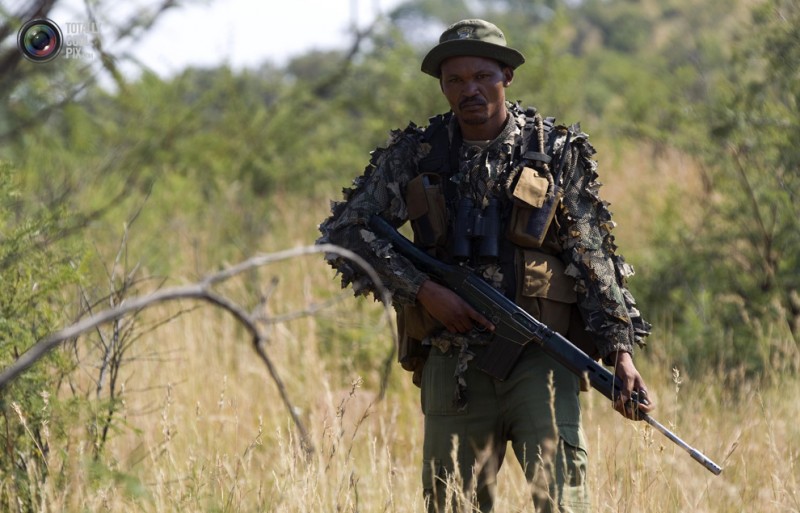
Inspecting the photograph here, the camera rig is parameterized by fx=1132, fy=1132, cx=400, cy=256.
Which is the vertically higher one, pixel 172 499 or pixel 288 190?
pixel 288 190

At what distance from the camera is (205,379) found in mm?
6352

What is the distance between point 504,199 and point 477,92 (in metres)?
0.36

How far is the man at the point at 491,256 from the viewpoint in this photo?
3637mm

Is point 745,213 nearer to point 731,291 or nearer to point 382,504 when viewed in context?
point 731,291

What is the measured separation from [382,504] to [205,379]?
2347 mm

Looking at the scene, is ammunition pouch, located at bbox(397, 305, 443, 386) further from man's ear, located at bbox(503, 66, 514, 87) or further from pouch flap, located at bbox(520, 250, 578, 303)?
man's ear, located at bbox(503, 66, 514, 87)

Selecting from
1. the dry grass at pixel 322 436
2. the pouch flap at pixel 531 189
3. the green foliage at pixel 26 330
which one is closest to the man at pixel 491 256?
the pouch flap at pixel 531 189

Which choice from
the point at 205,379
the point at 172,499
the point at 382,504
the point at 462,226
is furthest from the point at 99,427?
the point at 205,379

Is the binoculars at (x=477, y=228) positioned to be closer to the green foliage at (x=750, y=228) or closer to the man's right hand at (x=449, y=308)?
the man's right hand at (x=449, y=308)

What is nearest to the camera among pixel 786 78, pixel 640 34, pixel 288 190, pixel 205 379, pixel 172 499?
pixel 172 499

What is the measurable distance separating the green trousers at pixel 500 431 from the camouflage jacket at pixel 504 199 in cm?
24

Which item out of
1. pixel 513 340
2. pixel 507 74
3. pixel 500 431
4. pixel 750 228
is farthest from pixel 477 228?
pixel 750 228

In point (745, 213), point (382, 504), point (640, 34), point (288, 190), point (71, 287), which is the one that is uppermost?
point (640, 34)

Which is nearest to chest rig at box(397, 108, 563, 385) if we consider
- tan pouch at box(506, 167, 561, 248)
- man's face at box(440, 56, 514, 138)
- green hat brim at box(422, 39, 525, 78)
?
tan pouch at box(506, 167, 561, 248)
